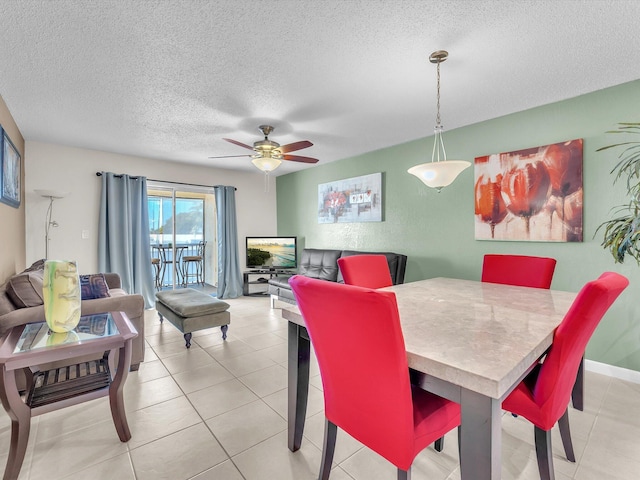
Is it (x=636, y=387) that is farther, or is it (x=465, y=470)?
(x=636, y=387)

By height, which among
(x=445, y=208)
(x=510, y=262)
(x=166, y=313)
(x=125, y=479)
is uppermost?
(x=445, y=208)

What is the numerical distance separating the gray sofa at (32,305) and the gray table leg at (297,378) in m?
1.64

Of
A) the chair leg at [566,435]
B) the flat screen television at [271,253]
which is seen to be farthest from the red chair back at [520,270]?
the flat screen television at [271,253]

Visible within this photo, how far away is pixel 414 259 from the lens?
3.92 metres

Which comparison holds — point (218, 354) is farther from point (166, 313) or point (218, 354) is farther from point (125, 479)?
point (125, 479)

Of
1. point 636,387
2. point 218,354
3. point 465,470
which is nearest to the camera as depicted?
point 465,470

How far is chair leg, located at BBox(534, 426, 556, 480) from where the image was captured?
1300 mm

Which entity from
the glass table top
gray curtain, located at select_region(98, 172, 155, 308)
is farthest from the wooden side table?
gray curtain, located at select_region(98, 172, 155, 308)

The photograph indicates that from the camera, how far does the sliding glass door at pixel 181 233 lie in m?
5.43

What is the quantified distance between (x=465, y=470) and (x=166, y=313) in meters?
3.38

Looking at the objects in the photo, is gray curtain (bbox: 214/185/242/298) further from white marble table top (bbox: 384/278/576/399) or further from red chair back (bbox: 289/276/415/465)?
red chair back (bbox: 289/276/415/465)

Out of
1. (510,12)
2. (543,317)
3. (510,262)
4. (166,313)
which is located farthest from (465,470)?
(166,313)

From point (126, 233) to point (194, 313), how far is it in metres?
2.31

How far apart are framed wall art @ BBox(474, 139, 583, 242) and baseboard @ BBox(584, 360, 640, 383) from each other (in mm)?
1071
